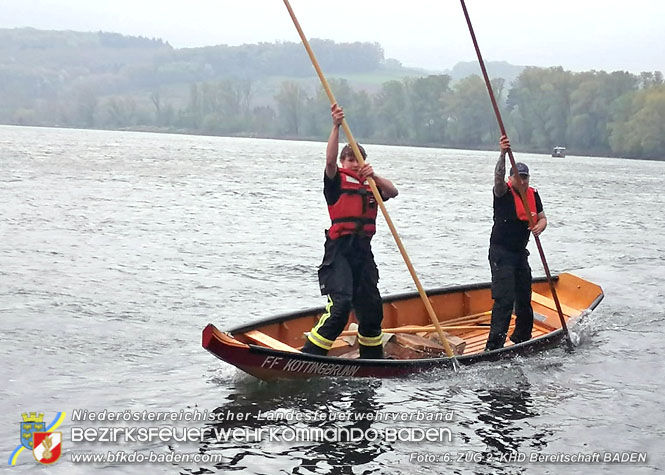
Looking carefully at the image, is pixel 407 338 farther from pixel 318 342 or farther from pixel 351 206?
pixel 351 206

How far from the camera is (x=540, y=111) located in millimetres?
117312

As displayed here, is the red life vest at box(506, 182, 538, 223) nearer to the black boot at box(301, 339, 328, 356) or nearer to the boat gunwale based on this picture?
the boat gunwale

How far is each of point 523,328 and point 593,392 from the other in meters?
1.19

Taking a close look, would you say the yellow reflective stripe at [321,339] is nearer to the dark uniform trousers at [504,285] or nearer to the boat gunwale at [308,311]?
the boat gunwale at [308,311]

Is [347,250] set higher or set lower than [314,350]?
higher

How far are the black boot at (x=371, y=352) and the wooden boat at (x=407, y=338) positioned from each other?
0.61 ft

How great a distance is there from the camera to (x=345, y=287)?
30.1 feet

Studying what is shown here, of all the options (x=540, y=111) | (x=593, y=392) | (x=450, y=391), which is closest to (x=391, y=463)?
(x=450, y=391)

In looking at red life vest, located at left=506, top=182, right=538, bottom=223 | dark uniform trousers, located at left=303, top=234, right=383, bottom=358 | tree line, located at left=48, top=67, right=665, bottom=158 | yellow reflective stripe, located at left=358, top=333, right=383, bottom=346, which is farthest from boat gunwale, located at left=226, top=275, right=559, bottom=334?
tree line, located at left=48, top=67, right=665, bottom=158

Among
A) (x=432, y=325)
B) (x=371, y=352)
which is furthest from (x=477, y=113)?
(x=371, y=352)

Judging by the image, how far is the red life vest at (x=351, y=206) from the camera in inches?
357

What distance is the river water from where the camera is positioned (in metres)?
8.39

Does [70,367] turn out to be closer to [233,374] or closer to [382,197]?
[233,374]

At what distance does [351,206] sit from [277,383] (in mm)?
2118
